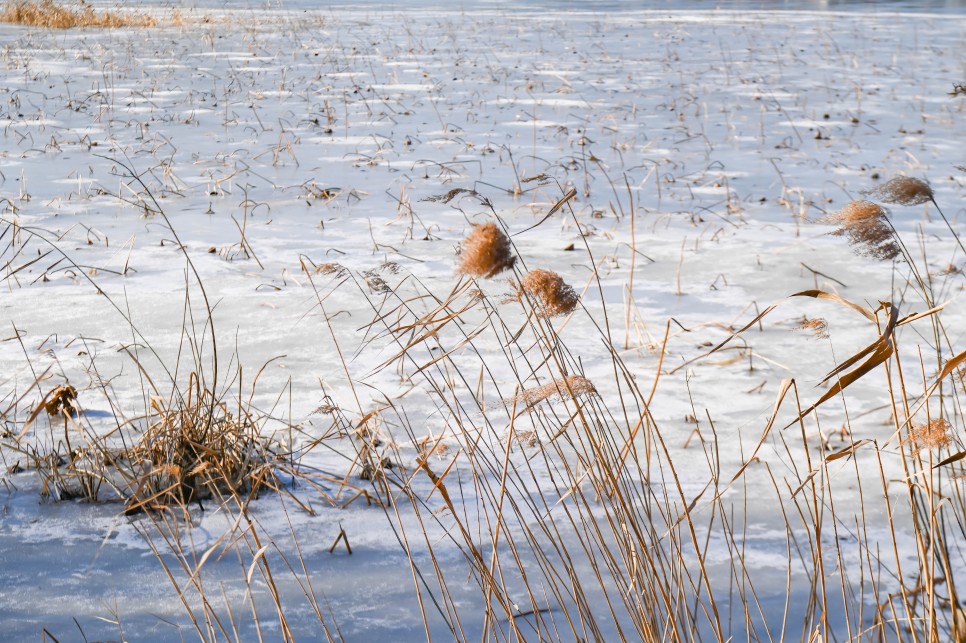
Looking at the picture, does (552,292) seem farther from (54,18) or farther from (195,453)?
(54,18)

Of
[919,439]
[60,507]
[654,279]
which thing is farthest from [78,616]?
[654,279]

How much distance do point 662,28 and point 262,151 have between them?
9.12 meters

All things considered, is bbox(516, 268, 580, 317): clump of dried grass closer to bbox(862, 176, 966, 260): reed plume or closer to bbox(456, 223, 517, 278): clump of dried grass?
bbox(456, 223, 517, 278): clump of dried grass

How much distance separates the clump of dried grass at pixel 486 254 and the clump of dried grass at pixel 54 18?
46.2ft

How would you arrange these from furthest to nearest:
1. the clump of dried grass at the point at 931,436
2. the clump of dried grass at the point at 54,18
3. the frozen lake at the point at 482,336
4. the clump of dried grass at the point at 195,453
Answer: the clump of dried grass at the point at 54,18 < the clump of dried grass at the point at 195,453 < the frozen lake at the point at 482,336 < the clump of dried grass at the point at 931,436

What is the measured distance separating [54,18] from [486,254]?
1449cm

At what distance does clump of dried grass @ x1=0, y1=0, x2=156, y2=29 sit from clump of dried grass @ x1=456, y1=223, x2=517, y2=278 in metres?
14.1

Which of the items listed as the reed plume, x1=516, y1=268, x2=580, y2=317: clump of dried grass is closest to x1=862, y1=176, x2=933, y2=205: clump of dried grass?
the reed plume

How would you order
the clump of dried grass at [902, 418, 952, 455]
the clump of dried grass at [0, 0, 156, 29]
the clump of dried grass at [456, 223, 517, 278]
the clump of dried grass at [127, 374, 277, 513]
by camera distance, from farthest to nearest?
1. the clump of dried grass at [0, 0, 156, 29]
2. the clump of dried grass at [127, 374, 277, 513]
3. the clump of dried grass at [902, 418, 952, 455]
4. the clump of dried grass at [456, 223, 517, 278]

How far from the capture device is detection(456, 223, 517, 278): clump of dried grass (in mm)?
1038

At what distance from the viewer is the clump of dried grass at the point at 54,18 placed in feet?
43.9

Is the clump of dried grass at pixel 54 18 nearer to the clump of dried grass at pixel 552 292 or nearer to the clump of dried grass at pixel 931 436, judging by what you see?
the clump of dried grass at pixel 552 292

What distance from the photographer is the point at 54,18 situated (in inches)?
529

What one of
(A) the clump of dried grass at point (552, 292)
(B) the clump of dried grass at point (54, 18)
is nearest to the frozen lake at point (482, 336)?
(A) the clump of dried grass at point (552, 292)
